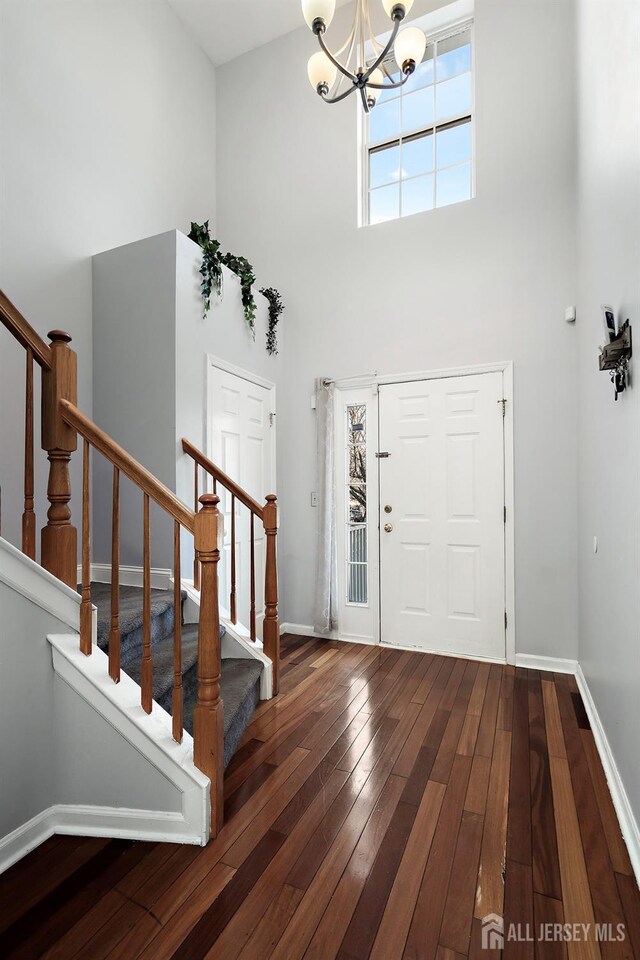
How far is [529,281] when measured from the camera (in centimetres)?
348

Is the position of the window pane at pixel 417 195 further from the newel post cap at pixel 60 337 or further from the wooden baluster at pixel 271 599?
the newel post cap at pixel 60 337

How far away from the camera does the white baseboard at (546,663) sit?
335 centimetres

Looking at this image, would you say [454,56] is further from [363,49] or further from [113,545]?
[113,545]

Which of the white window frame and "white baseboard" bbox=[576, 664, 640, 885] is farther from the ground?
the white window frame

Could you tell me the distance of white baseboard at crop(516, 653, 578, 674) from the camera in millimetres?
3350

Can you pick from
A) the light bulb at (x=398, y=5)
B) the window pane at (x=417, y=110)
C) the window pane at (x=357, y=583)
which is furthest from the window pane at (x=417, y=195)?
the window pane at (x=357, y=583)

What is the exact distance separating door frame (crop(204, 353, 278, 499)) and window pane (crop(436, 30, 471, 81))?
298 cm

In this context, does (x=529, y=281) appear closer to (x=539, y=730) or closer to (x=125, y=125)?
(x=539, y=730)

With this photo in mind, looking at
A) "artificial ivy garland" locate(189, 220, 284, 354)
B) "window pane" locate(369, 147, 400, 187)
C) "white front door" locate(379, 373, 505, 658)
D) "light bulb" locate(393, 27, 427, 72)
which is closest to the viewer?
"light bulb" locate(393, 27, 427, 72)

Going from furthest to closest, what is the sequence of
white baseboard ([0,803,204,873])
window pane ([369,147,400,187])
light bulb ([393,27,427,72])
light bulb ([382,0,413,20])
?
window pane ([369,147,400,187]), light bulb ([393,27,427,72]), light bulb ([382,0,413,20]), white baseboard ([0,803,204,873])

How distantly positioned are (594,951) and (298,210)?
16.3 ft

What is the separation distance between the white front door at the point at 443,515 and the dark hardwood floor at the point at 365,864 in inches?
45.9

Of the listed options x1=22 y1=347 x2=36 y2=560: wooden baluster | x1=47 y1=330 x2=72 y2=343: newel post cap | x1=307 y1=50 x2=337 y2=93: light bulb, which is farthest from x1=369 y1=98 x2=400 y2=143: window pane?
x1=22 y1=347 x2=36 y2=560: wooden baluster

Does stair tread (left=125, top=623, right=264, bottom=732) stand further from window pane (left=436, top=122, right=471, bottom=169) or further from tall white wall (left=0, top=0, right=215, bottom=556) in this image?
window pane (left=436, top=122, right=471, bottom=169)
